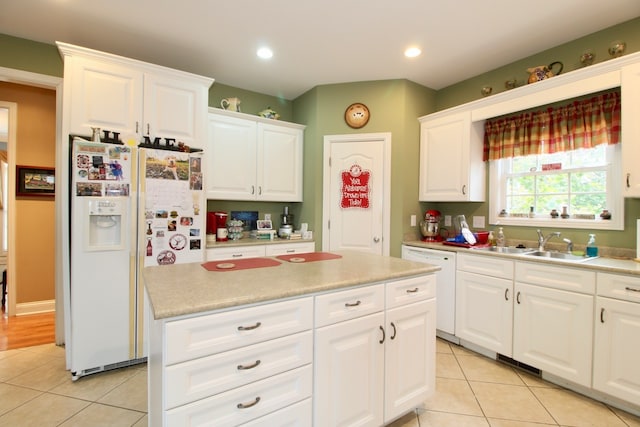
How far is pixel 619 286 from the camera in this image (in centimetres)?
189

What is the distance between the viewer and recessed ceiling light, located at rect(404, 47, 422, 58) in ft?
8.95

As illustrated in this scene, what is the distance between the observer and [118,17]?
229cm

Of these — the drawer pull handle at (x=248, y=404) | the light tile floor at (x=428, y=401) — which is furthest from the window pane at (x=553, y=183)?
the drawer pull handle at (x=248, y=404)

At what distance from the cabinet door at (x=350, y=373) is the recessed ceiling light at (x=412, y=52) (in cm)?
234

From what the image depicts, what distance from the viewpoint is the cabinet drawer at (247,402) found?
1.06 meters

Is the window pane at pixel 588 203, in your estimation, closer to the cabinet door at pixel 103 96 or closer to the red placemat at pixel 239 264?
the red placemat at pixel 239 264

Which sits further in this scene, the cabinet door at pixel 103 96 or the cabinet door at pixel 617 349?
the cabinet door at pixel 103 96

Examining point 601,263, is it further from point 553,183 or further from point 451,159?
point 451,159

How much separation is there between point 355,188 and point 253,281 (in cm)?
220

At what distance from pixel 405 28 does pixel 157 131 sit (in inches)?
85.6

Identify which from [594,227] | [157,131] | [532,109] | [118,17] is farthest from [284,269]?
[532,109]

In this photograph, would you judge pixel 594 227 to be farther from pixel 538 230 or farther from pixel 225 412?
pixel 225 412

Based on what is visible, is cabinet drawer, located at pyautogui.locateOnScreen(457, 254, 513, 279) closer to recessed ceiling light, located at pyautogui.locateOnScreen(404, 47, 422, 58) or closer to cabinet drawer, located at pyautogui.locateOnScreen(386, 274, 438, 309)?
cabinet drawer, located at pyautogui.locateOnScreen(386, 274, 438, 309)

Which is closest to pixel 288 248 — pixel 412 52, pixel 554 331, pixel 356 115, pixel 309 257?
pixel 309 257
